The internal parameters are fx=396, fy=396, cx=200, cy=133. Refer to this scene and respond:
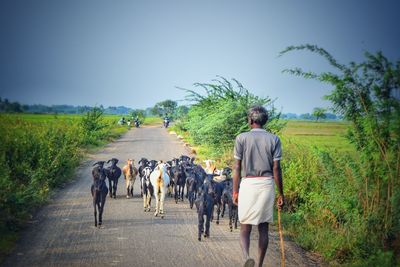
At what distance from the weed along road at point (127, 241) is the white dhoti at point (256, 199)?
1.45 meters

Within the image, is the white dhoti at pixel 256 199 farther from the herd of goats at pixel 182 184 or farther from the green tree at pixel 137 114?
the green tree at pixel 137 114

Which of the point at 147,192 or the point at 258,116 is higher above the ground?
the point at 258,116

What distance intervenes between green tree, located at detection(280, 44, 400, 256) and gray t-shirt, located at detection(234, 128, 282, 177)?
245 centimetres

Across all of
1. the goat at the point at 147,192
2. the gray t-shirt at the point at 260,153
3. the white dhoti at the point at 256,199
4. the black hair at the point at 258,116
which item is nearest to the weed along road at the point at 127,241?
the goat at the point at 147,192

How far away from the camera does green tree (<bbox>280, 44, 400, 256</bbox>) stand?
23.1 ft

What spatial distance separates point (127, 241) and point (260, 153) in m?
3.78

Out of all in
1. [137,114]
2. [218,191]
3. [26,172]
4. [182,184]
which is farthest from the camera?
[137,114]

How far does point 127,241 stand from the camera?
8.14m

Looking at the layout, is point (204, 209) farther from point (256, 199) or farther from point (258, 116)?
point (258, 116)

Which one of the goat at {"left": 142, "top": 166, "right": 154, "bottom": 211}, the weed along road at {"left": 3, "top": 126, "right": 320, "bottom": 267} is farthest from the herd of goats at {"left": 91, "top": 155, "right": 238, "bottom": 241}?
the weed along road at {"left": 3, "top": 126, "right": 320, "bottom": 267}

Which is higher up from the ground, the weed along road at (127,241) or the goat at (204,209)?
the goat at (204,209)

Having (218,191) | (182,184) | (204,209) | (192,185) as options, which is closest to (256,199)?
(204,209)

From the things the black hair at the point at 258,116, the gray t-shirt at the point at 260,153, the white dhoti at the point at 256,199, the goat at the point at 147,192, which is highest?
the black hair at the point at 258,116

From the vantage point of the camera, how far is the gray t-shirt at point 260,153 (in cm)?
592
